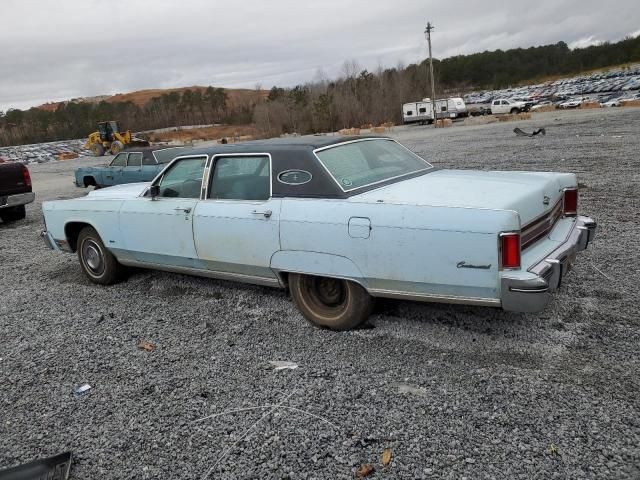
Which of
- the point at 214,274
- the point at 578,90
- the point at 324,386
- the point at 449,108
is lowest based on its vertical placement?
the point at 324,386

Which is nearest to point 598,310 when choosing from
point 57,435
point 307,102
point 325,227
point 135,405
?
point 325,227

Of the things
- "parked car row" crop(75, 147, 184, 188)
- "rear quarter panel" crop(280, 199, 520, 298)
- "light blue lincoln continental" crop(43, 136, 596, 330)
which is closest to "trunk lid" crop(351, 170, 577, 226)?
"light blue lincoln continental" crop(43, 136, 596, 330)

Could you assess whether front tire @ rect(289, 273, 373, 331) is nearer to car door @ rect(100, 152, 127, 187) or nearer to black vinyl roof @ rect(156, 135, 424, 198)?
black vinyl roof @ rect(156, 135, 424, 198)

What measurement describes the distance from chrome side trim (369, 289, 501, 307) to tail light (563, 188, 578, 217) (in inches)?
64.9

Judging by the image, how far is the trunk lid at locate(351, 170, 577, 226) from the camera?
3.45m

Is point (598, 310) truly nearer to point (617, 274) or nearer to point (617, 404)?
point (617, 274)

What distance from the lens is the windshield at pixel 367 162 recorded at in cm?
416

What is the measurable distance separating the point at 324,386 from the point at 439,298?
942 mm

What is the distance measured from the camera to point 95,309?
518 centimetres

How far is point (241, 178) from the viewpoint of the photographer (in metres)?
4.56

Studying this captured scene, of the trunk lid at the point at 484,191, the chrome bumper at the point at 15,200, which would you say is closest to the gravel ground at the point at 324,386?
the trunk lid at the point at 484,191

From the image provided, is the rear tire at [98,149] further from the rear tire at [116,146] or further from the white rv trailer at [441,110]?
the white rv trailer at [441,110]

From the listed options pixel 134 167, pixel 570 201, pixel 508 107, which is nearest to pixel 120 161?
pixel 134 167

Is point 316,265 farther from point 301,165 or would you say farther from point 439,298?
point 439,298
